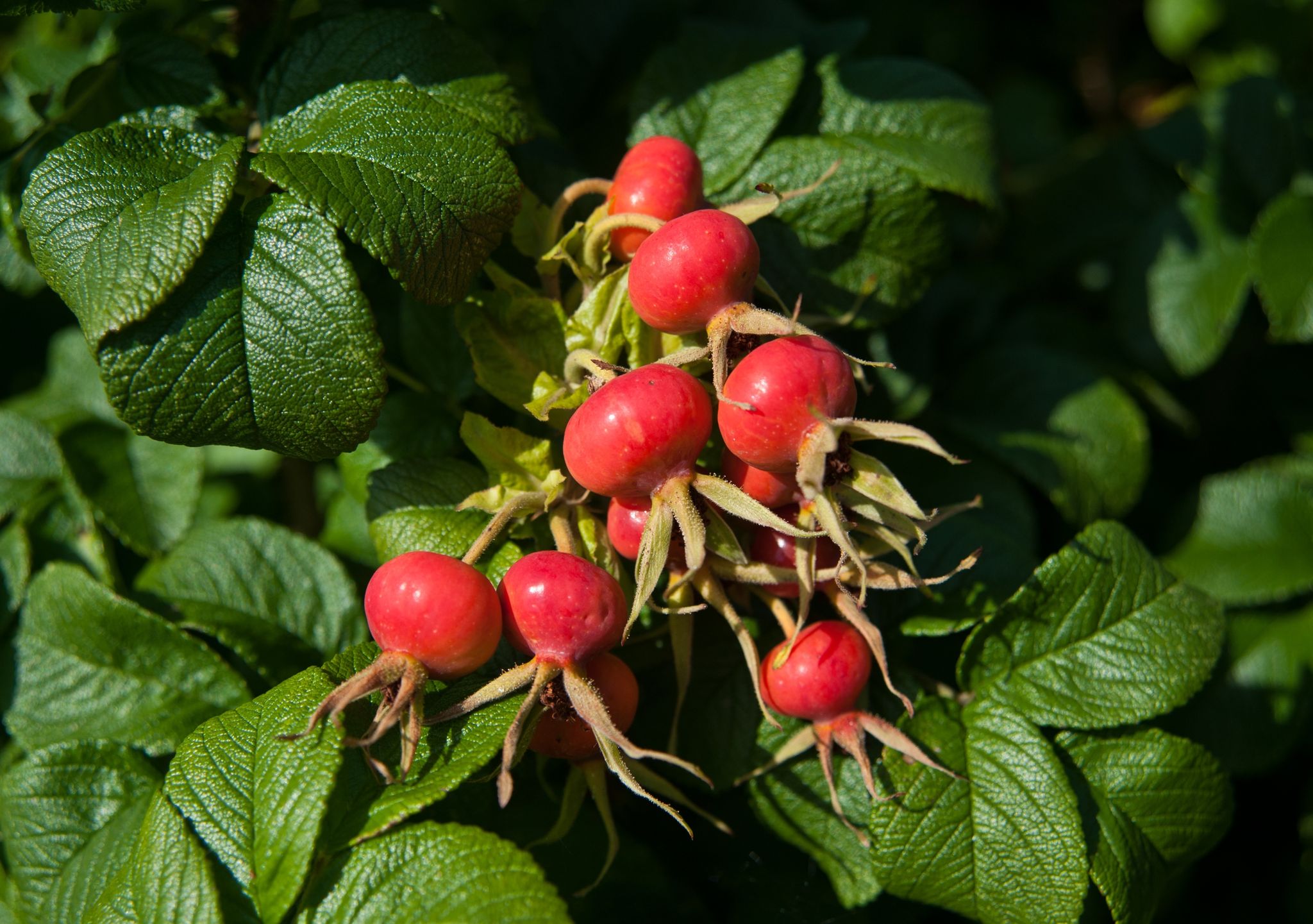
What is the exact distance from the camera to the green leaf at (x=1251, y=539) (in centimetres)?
236

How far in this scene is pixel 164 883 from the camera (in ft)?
4.42

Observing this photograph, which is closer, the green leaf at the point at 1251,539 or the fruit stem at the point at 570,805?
the fruit stem at the point at 570,805

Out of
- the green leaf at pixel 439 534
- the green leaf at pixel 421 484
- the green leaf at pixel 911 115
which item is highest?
the green leaf at pixel 911 115

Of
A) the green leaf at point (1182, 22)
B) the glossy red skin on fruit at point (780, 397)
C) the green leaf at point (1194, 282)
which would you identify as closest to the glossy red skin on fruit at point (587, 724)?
the glossy red skin on fruit at point (780, 397)

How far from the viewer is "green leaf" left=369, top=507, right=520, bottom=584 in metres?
1.52

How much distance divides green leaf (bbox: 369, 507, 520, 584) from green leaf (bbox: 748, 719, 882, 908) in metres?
0.55

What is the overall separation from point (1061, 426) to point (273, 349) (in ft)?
5.72

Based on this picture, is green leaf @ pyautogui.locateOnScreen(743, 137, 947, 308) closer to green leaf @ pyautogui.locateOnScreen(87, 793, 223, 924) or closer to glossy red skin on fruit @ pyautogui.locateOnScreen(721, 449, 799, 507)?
glossy red skin on fruit @ pyautogui.locateOnScreen(721, 449, 799, 507)

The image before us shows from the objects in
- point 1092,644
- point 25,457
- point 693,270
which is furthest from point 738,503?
point 25,457

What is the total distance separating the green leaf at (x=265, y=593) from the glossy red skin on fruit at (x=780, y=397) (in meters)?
0.87

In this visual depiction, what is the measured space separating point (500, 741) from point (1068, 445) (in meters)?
Result: 1.55

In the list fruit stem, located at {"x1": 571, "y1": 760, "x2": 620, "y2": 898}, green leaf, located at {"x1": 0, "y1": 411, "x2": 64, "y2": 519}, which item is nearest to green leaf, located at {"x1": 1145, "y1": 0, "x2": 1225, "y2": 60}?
fruit stem, located at {"x1": 571, "y1": 760, "x2": 620, "y2": 898}

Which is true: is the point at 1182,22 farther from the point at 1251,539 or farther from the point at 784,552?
the point at 784,552

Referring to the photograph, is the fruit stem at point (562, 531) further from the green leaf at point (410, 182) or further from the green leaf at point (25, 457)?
the green leaf at point (25, 457)
